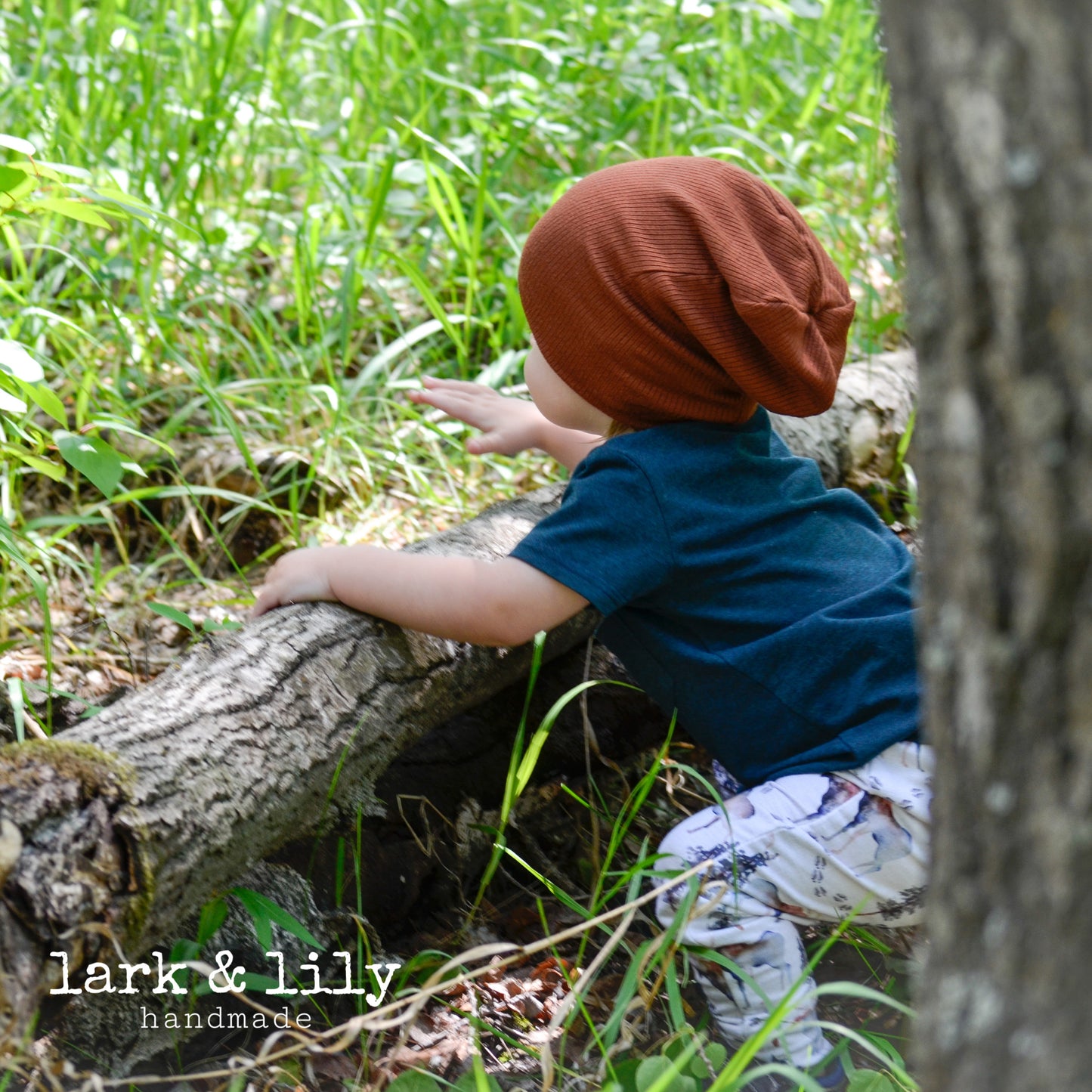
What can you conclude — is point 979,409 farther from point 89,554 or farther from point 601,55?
point 601,55

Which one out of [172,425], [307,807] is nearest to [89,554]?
[172,425]

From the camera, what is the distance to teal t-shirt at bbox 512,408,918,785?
1646 mm

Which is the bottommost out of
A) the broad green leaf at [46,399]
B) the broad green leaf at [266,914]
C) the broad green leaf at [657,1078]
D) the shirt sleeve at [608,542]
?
the broad green leaf at [657,1078]

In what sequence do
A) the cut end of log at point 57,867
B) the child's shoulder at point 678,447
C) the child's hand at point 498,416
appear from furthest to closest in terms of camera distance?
the child's hand at point 498,416
the child's shoulder at point 678,447
the cut end of log at point 57,867

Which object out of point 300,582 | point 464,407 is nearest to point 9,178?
point 300,582

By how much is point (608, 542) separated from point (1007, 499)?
944 mm

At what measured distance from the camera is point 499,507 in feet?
6.89

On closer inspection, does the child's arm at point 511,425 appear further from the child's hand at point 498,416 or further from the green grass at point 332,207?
the green grass at point 332,207

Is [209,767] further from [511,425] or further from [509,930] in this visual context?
[511,425]

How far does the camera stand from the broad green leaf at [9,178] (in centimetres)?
166

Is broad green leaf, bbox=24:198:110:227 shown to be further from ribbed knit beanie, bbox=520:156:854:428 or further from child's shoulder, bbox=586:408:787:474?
child's shoulder, bbox=586:408:787:474

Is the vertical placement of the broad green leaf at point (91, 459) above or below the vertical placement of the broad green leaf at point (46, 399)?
below

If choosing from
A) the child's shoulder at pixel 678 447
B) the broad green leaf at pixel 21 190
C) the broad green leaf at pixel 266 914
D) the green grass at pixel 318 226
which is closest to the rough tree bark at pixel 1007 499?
the child's shoulder at pixel 678 447

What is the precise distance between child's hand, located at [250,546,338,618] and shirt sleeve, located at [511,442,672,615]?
11.8 inches
